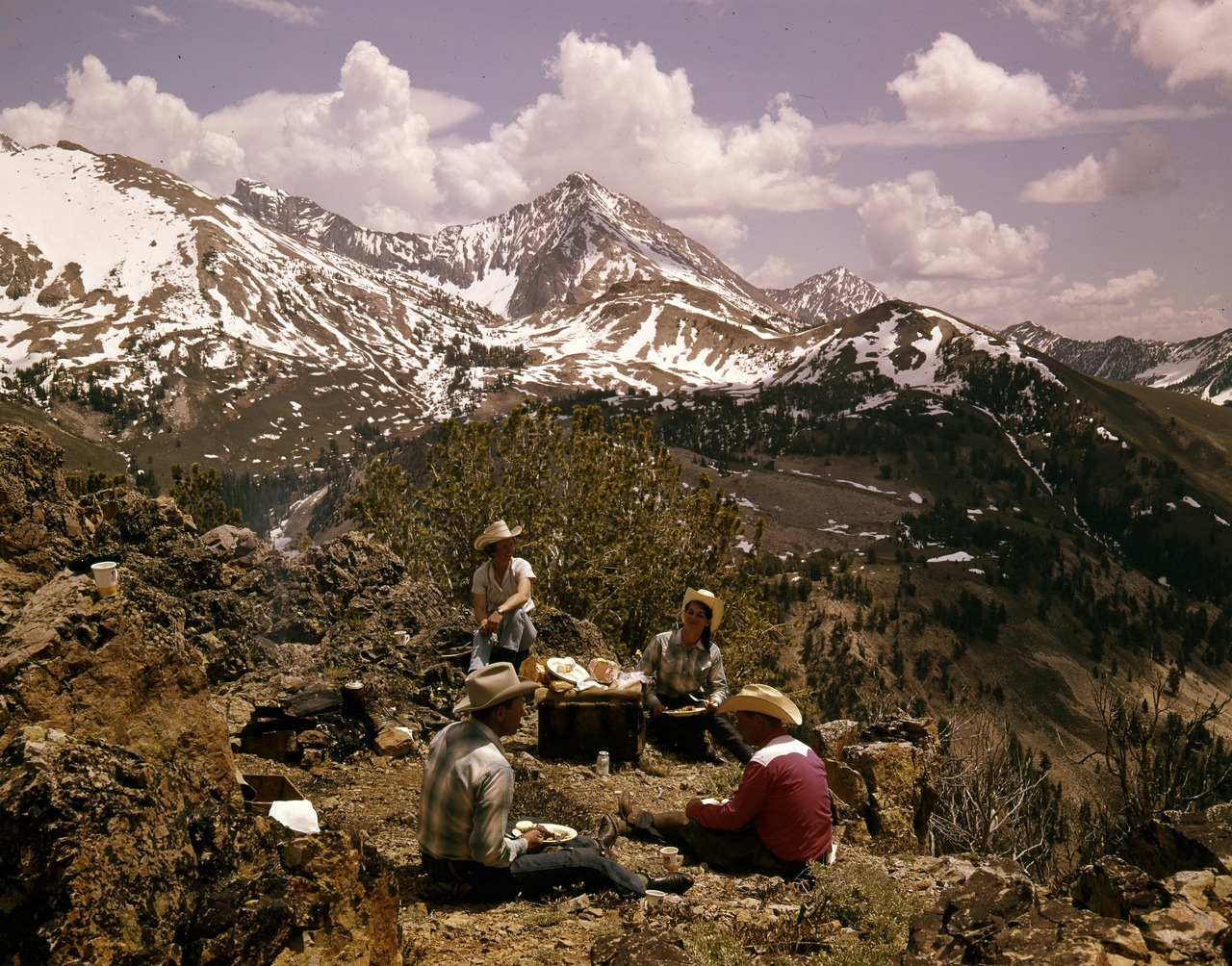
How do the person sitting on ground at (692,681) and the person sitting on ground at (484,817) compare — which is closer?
the person sitting on ground at (484,817)

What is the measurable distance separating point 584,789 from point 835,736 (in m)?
4.04

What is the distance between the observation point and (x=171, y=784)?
4.75 metres

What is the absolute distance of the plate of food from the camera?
7.00 metres

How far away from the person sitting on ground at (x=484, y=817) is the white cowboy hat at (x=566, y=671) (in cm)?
527

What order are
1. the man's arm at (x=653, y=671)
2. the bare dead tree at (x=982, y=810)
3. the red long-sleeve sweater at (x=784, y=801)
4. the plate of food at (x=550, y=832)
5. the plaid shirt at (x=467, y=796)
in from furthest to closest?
1. the bare dead tree at (x=982, y=810)
2. the man's arm at (x=653, y=671)
3. the red long-sleeve sweater at (x=784, y=801)
4. the plate of food at (x=550, y=832)
5. the plaid shirt at (x=467, y=796)

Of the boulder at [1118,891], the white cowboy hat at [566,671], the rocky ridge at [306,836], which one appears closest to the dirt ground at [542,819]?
the rocky ridge at [306,836]

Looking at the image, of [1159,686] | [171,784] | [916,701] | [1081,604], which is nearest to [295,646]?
[171,784]

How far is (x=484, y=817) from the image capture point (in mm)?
6191

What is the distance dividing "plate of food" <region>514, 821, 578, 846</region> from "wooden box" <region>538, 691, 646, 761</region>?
11.8 feet

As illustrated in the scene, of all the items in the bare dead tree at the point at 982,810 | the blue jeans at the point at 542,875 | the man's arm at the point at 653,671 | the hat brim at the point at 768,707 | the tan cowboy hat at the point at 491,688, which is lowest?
the bare dead tree at the point at 982,810

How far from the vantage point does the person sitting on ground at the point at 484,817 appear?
20.3 feet

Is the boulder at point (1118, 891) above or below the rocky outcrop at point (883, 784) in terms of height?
above

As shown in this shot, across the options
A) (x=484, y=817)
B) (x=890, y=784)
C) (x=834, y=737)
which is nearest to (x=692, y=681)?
(x=834, y=737)

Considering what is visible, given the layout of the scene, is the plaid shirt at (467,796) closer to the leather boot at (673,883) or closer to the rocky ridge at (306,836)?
the rocky ridge at (306,836)
